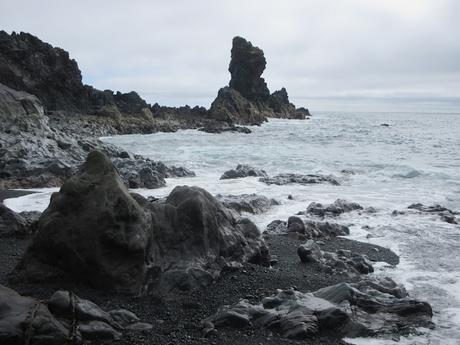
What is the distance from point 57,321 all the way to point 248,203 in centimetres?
904

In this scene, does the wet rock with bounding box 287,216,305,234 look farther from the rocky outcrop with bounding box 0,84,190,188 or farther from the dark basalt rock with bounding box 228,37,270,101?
the dark basalt rock with bounding box 228,37,270,101

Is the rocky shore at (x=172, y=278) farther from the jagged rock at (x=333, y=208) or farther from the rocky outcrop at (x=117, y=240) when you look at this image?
the jagged rock at (x=333, y=208)

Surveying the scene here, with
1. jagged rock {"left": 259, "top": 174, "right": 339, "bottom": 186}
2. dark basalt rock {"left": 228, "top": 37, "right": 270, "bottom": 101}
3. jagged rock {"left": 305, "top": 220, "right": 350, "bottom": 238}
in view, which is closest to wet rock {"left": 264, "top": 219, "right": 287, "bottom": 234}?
jagged rock {"left": 305, "top": 220, "right": 350, "bottom": 238}

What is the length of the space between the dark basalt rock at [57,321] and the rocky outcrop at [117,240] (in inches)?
32.6

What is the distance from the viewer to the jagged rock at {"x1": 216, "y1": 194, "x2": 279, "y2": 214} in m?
13.1

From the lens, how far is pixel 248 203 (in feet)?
44.1

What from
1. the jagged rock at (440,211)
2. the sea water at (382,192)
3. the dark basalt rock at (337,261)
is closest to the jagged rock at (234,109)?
the sea water at (382,192)

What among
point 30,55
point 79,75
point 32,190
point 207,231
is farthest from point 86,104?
point 207,231

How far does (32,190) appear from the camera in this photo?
15648 mm

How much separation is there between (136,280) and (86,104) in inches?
2143

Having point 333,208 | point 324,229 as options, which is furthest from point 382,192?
point 324,229

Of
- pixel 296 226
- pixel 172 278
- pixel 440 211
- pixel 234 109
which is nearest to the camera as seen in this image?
pixel 172 278

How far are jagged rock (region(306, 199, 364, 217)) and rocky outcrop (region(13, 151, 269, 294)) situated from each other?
6.45 metres

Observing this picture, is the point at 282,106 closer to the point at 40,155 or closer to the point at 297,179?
the point at 297,179
